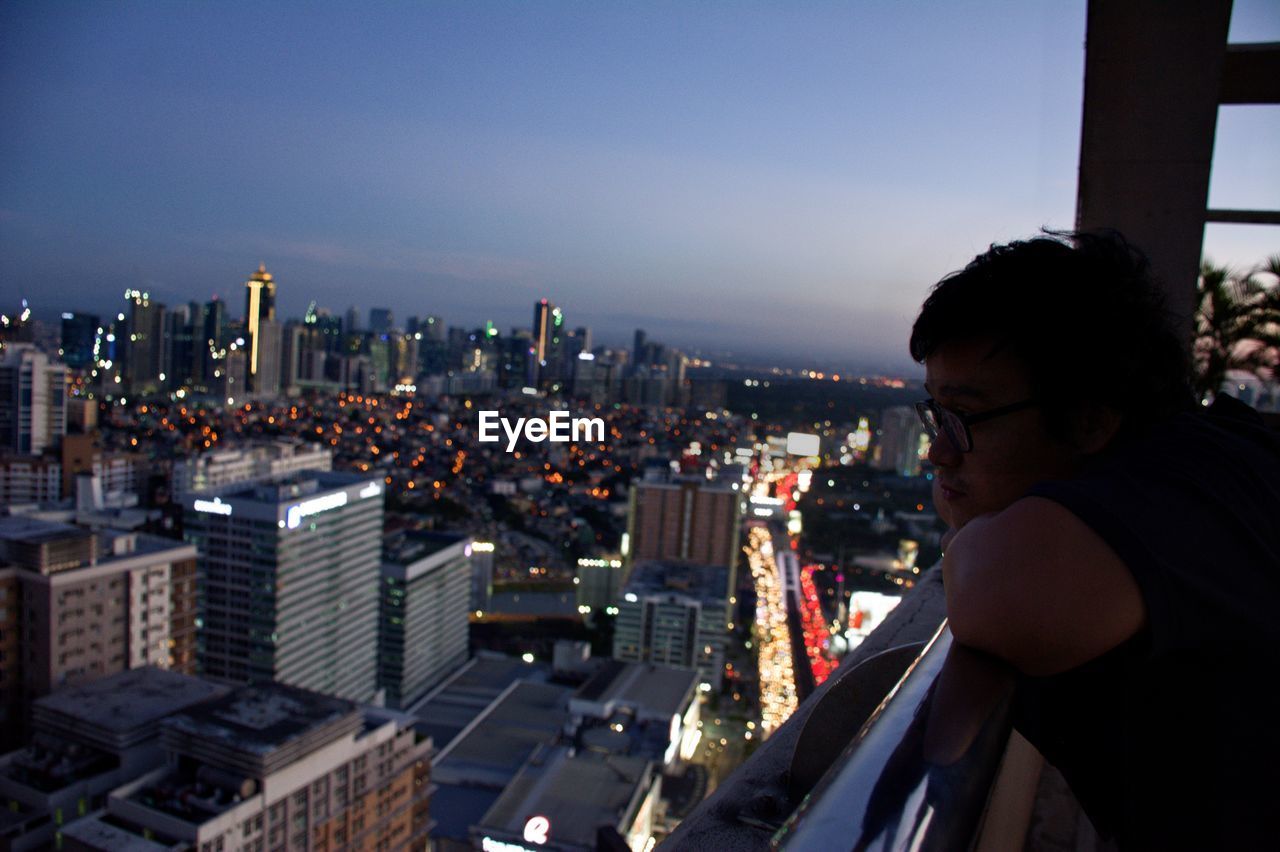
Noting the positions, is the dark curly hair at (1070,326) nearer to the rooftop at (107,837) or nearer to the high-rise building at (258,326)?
the rooftop at (107,837)

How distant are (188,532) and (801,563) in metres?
9.14

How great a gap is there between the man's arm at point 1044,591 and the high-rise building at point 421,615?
438 inches

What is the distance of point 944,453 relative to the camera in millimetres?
467

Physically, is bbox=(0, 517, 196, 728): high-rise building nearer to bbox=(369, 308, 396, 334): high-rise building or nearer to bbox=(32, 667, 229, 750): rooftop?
bbox=(32, 667, 229, 750): rooftop

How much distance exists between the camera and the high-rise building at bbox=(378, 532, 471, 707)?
1086 cm

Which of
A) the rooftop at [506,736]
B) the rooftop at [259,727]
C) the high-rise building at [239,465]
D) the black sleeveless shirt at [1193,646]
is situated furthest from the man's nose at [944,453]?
the high-rise building at [239,465]

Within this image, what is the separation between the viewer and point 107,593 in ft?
23.7

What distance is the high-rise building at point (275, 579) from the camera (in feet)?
30.2

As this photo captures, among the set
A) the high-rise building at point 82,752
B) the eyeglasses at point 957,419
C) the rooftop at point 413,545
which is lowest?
the rooftop at point 413,545

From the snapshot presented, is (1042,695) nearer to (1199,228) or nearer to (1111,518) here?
(1111,518)

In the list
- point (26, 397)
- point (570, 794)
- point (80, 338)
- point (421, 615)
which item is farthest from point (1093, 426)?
point (80, 338)

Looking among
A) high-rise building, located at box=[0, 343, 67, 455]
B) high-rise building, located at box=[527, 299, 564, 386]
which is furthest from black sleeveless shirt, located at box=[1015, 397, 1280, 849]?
high-rise building, located at box=[527, 299, 564, 386]

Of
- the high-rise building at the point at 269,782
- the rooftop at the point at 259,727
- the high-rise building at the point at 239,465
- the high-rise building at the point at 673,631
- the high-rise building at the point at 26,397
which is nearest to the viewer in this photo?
the high-rise building at the point at 269,782

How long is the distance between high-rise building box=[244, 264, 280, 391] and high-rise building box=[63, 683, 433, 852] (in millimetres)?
15476
